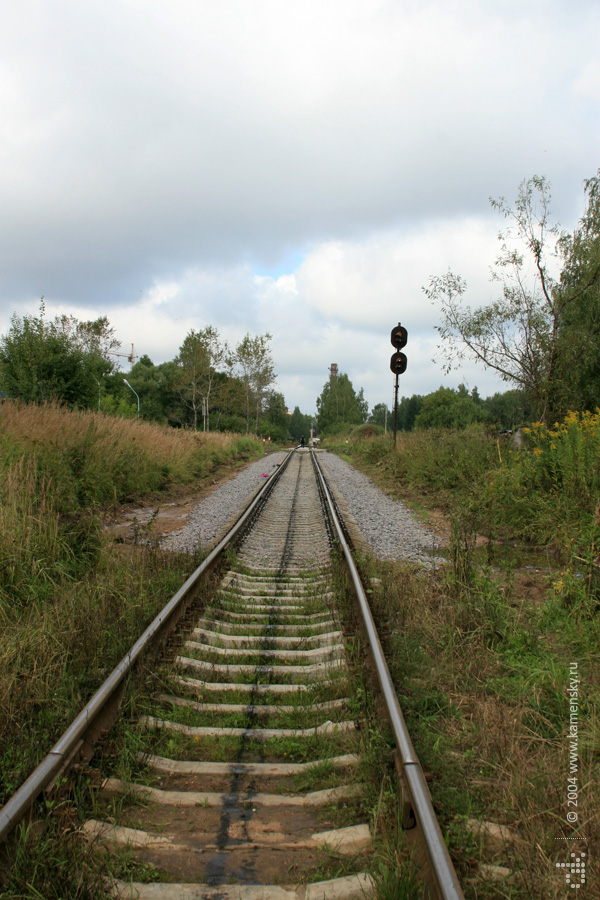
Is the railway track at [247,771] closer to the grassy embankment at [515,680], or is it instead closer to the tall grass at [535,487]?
the grassy embankment at [515,680]

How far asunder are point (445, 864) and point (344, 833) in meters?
0.57

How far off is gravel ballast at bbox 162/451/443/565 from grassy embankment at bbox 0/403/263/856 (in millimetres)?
1226

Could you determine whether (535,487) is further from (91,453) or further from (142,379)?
(142,379)

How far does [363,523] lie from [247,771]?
20.7 ft

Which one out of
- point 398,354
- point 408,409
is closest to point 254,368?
point 398,354

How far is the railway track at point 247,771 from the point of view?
1944mm

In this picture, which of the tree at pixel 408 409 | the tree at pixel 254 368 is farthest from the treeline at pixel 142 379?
the tree at pixel 408 409

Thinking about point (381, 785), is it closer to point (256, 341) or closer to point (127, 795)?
point (127, 795)

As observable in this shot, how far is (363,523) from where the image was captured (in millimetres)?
8742

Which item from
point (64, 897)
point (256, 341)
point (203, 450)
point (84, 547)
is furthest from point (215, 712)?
point (256, 341)

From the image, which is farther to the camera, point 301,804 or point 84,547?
point 84,547

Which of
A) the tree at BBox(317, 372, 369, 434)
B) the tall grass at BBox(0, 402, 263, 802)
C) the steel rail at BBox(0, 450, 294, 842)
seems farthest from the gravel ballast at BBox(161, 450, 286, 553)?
the tree at BBox(317, 372, 369, 434)

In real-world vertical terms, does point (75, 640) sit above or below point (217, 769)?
above

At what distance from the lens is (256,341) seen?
4381 centimetres
